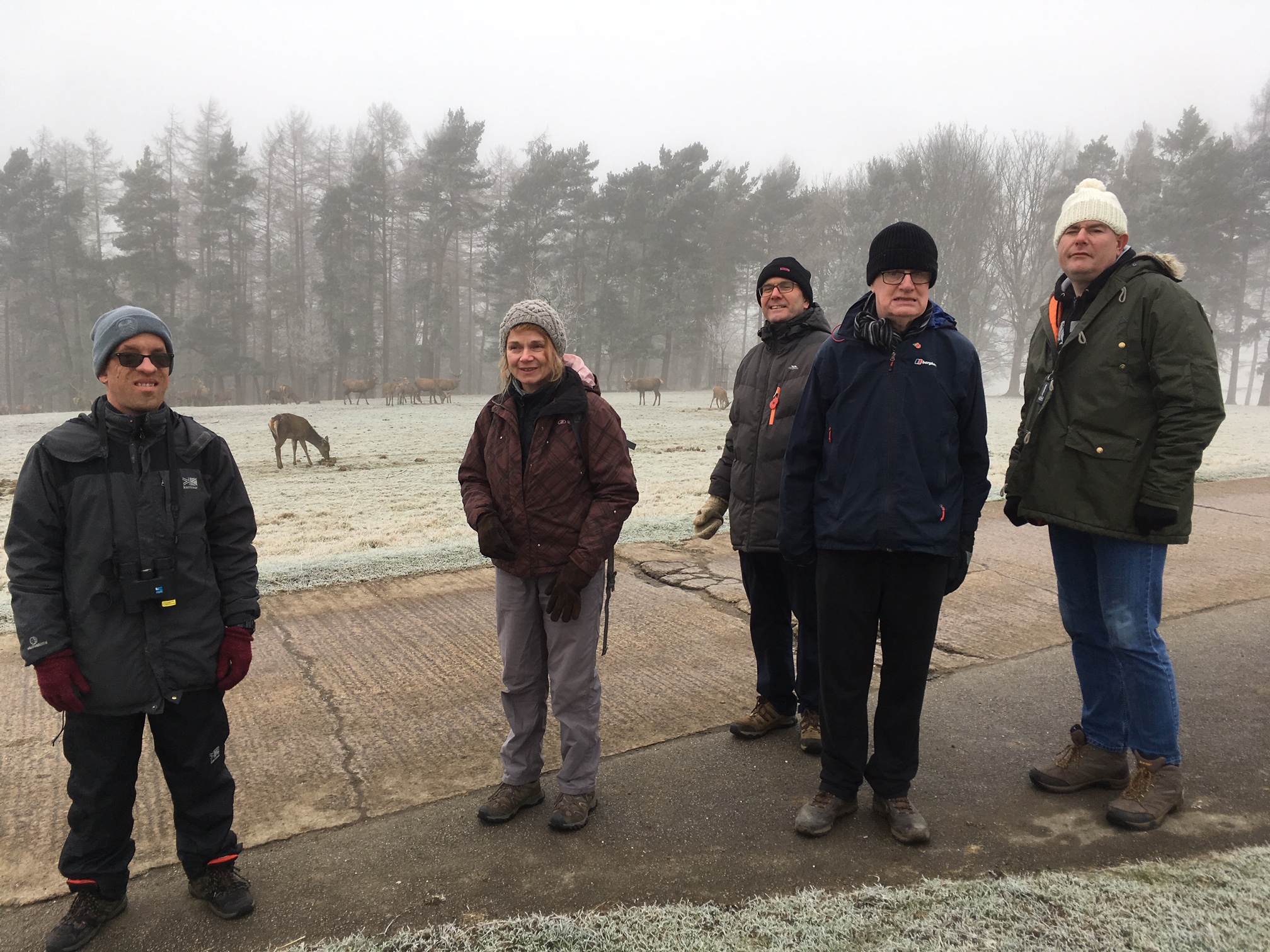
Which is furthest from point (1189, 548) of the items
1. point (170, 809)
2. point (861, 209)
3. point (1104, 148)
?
point (1104, 148)

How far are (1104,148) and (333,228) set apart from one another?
4305cm

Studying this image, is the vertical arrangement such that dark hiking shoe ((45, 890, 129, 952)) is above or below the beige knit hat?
below

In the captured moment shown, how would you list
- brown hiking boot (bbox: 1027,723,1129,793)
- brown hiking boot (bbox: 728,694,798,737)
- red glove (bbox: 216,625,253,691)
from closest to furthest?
1. red glove (bbox: 216,625,253,691)
2. brown hiking boot (bbox: 1027,723,1129,793)
3. brown hiking boot (bbox: 728,694,798,737)

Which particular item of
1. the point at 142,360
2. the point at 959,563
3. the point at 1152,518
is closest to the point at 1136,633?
the point at 1152,518

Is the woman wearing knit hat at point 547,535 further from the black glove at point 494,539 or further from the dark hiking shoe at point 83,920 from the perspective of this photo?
the dark hiking shoe at point 83,920

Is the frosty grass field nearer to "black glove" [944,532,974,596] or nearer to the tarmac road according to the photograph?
the tarmac road

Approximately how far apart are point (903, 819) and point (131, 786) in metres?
2.37

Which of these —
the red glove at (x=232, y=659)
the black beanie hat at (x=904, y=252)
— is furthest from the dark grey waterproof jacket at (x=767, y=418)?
the red glove at (x=232, y=659)

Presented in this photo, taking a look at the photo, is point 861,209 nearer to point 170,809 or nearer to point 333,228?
point 333,228

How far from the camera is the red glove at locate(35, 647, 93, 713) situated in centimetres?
207

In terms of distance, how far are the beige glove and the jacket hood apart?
2.48 feet

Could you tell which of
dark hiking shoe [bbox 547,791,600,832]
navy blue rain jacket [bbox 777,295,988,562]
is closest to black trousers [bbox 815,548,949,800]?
navy blue rain jacket [bbox 777,295,988,562]

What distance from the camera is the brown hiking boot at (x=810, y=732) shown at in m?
3.26

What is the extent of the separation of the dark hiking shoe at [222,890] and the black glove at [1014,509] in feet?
9.36
